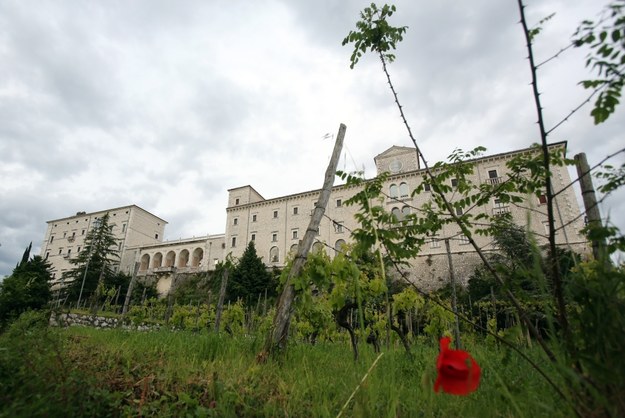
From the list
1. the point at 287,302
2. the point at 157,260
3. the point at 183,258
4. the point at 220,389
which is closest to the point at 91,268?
the point at 157,260

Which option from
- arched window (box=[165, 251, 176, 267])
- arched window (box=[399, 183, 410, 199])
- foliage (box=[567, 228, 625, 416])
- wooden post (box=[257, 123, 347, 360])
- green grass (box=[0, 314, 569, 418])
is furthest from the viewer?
arched window (box=[165, 251, 176, 267])

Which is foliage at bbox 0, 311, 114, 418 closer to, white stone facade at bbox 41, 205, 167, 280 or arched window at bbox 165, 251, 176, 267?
arched window at bbox 165, 251, 176, 267

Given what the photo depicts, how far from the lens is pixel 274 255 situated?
38781 mm

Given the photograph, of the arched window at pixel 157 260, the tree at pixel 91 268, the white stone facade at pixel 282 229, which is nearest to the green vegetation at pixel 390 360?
the white stone facade at pixel 282 229

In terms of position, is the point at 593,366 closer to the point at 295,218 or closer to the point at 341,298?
the point at 341,298

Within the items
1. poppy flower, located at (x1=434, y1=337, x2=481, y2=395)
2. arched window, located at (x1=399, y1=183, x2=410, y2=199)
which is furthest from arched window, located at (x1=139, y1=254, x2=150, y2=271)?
poppy flower, located at (x1=434, y1=337, x2=481, y2=395)

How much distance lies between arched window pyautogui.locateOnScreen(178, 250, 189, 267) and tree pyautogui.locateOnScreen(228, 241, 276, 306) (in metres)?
16.7

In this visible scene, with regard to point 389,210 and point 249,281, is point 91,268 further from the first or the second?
point 389,210

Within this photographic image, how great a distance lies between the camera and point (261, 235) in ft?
132

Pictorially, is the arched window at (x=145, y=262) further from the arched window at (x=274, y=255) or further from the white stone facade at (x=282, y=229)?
the arched window at (x=274, y=255)

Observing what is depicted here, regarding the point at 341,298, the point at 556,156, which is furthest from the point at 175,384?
the point at 556,156

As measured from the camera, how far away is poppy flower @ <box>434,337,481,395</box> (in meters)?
1.19

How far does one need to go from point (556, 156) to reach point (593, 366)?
212 cm

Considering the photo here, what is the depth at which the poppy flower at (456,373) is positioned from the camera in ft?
3.91
